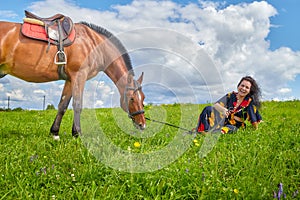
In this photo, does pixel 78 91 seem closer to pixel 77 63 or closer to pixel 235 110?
pixel 77 63

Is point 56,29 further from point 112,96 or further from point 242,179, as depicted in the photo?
point 242,179

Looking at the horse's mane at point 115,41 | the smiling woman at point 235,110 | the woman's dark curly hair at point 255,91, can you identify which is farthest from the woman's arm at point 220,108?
the horse's mane at point 115,41

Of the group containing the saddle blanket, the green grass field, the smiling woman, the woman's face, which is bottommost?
the green grass field

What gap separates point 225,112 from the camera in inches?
286

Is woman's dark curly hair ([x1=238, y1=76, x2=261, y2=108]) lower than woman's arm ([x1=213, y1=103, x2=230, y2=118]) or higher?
higher

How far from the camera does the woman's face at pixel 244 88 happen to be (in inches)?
286

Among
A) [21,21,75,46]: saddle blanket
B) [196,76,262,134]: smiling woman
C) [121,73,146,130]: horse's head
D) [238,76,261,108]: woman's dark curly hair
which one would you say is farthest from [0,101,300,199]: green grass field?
[21,21,75,46]: saddle blanket

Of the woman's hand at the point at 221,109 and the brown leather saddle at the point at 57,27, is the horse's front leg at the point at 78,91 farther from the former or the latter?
the woman's hand at the point at 221,109

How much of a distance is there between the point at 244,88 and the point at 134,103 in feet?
8.57

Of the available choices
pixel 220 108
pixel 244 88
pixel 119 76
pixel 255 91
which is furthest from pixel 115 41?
pixel 255 91

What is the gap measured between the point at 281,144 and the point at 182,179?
279 cm

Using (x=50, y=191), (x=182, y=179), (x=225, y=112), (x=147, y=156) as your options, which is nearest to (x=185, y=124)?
(x=225, y=112)

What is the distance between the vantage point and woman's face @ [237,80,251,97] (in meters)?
7.26

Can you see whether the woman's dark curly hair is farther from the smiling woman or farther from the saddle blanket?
the saddle blanket
